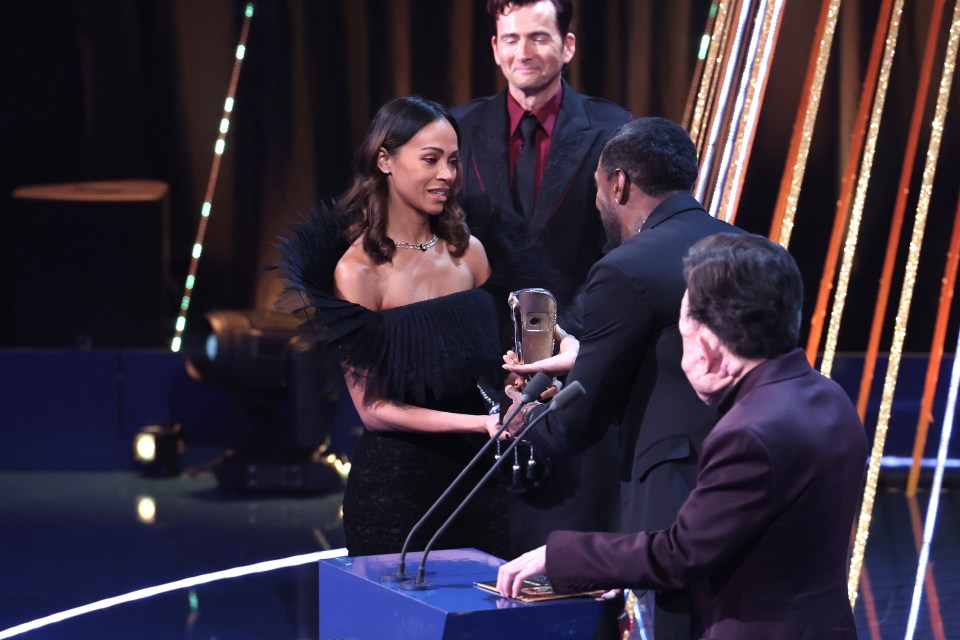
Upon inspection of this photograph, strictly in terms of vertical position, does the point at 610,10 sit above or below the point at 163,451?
above

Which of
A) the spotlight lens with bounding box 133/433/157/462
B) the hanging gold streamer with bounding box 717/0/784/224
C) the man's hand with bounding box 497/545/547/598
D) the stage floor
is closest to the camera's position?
the man's hand with bounding box 497/545/547/598

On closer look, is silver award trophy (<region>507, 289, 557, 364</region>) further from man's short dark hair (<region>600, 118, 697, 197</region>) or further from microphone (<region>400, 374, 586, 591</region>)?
microphone (<region>400, 374, 586, 591</region>)

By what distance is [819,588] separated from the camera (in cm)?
177

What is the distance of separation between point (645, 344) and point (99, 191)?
5.23 metres

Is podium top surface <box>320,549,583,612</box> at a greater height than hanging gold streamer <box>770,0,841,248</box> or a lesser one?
lesser

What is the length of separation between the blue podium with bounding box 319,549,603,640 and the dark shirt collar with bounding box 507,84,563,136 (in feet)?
4.89

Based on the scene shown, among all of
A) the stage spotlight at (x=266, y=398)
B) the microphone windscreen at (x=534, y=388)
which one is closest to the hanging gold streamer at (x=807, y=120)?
the microphone windscreen at (x=534, y=388)

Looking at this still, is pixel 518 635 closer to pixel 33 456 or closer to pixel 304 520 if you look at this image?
pixel 304 520

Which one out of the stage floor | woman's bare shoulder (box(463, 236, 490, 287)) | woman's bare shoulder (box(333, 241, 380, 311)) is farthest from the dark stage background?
woman's bare shoulder (box(333, 241, 380, 311))

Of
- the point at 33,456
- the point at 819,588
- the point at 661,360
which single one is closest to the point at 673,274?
the point at 661,360

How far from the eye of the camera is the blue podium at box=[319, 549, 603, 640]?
1.75 meters

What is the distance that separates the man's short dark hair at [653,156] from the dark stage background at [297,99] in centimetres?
454

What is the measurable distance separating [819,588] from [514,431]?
84 centimetres

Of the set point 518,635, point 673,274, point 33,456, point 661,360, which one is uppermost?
point 673,274
